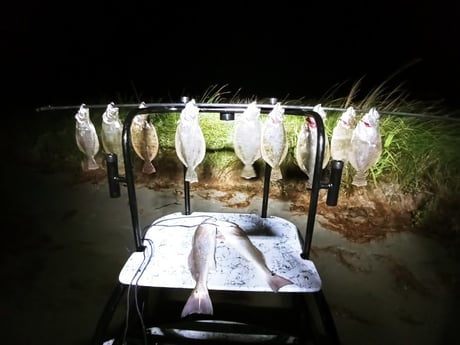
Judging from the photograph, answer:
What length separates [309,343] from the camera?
200 centimetres

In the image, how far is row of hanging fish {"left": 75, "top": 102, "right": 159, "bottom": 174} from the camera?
5.47ft

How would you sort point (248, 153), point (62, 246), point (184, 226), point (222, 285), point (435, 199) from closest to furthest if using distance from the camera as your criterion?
point (222, 285) < point (248, 153) < point (184, 226) < point (62, 246) < point (435, 199)

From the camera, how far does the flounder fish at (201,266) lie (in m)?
1.31

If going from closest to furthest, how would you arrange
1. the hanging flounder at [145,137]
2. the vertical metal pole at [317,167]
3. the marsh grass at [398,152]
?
the vertical metal pole at [317,167] → the hanging flounder at [145,137] → the marsh grass at [398,152]

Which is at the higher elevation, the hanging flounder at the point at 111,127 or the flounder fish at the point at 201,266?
the hanging flounder at the point at 111,127

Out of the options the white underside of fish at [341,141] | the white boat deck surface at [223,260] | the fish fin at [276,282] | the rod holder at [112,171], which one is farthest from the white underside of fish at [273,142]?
the rod holder at [112,171]

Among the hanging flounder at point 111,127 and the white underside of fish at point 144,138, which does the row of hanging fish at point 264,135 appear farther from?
the hanging flounder at point 111,127

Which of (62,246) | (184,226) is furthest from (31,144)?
(184,226)

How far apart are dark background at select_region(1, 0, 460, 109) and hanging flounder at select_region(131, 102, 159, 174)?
537 cm

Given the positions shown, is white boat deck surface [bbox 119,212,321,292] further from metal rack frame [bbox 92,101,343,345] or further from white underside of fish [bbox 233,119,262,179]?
white underside of fish [bbox 233,119,262,179]

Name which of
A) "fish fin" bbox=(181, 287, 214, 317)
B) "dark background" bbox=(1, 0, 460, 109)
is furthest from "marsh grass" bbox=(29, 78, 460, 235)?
"dark background" bbox=(1, 0, 460, 109)

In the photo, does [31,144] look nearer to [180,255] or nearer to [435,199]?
[180,255]

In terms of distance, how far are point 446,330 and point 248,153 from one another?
1877mm

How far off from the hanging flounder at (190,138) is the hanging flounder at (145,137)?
0.75 ft
